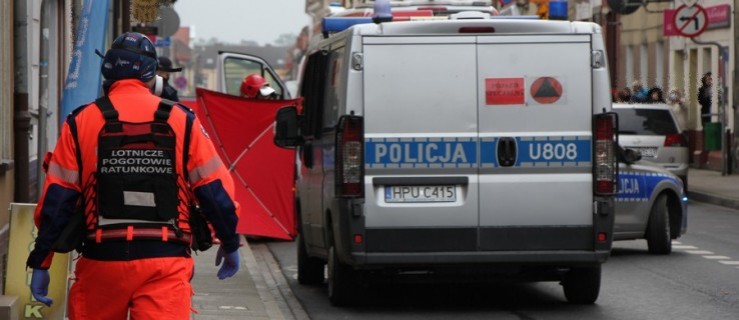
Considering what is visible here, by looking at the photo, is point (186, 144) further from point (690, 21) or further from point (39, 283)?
point (690, 21)

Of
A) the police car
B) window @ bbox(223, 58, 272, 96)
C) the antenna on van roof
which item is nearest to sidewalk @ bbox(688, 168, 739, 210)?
window @ bbox(223, 58, 272, 96)

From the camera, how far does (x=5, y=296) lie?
953 cm

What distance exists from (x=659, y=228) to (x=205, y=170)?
11.4 meters

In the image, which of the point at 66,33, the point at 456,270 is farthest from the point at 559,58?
the point at 66,33

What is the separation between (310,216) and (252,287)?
721mm

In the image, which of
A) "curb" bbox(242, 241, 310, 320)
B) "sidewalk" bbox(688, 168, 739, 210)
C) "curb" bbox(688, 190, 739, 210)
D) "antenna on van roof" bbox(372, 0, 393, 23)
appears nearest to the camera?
"antenna on van roof" bbox(372, 0, 393, 23)

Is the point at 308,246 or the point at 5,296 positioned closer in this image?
the point at 5,296

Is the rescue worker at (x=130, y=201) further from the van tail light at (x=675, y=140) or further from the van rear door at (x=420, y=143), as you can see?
the van tail light at (x=675, y=140)

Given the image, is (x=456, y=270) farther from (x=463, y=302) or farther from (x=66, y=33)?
(x=66, y=33)

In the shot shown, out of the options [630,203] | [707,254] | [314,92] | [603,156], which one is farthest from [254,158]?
[603,156]

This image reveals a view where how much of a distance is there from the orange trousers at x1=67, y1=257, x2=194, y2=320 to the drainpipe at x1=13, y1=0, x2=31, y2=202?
6.36 metres

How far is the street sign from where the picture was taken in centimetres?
3272

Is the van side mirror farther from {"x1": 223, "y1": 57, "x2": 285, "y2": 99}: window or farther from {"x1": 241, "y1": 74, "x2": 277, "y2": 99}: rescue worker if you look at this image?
{"x1": 223, "y1": 57, "x2": 285, "y2": 99}: window

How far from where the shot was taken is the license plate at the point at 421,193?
40.2 ft
